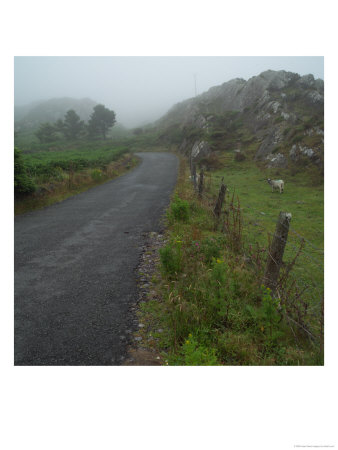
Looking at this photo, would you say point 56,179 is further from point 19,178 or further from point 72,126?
point 72,126

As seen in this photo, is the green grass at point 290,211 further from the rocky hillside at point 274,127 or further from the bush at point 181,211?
the rocky hillside at point 274,127

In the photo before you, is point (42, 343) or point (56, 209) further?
point (56, 209)

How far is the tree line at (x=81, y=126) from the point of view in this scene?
6675cm

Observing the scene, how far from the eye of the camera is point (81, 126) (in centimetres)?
6938

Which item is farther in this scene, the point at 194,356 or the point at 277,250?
the point at 277,250

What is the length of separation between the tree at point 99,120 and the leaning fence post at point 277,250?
74507 millimetres

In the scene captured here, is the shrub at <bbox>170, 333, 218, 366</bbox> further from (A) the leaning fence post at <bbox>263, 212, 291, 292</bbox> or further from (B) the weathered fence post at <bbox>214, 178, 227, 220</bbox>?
(B) the weathered fence post at <bbox>214, 178, 227, 220</bbox>

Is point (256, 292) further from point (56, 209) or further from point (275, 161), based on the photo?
point (275, 161)

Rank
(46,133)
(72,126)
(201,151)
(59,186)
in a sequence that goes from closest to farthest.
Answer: (59,186) → (201,151) → (46,133) → (72,126)

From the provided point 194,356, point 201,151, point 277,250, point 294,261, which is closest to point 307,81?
point 201,151

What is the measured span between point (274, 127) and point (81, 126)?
195 ft

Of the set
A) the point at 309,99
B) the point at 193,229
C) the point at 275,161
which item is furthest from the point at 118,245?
the point at 309,99

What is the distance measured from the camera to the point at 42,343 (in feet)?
11.6

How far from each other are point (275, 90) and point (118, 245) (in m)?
40.8
